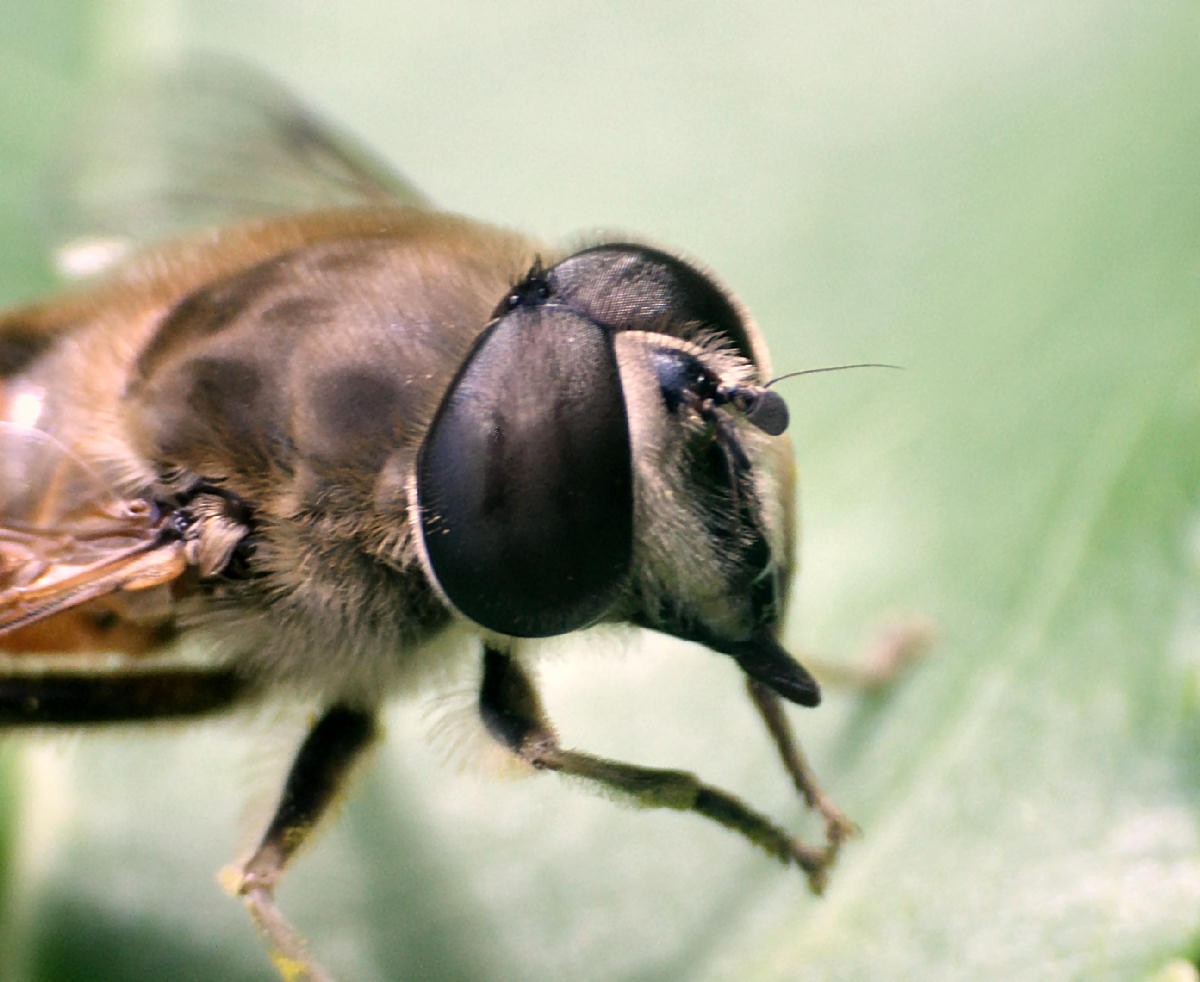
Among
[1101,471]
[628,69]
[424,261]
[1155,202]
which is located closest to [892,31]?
[628,69]

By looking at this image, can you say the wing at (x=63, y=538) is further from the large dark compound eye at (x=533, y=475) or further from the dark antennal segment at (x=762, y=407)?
the dark antennal segment at (x=762, y=407)

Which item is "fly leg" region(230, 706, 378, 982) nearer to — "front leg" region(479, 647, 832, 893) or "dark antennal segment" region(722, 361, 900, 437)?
"front leg" region(479, 647, 832, 893)

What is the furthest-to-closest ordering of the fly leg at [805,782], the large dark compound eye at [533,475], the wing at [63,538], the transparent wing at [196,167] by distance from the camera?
the transparent wing at [196,167] → the fly leg at [805,782] → the wing at [63,538] → the large dark compound eye at [533,475]

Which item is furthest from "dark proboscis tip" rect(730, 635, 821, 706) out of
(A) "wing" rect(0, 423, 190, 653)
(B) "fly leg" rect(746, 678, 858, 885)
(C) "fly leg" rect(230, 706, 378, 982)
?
(A) "wing" rect(0, 423, 190, 653)

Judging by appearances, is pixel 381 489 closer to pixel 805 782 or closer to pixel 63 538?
pixel 63 538

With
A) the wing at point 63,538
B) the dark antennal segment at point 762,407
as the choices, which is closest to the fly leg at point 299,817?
the wing at point 63,538
